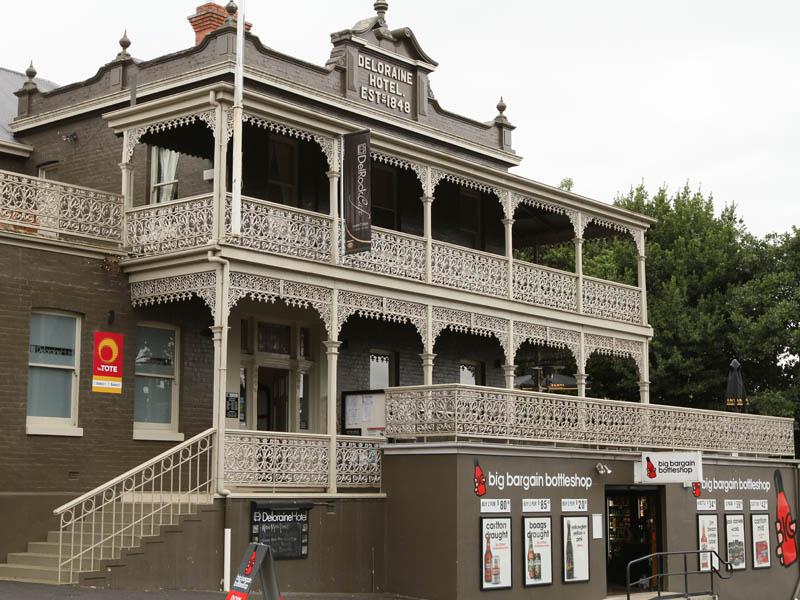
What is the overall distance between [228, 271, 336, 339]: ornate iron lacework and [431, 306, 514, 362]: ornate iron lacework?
2.86 meters

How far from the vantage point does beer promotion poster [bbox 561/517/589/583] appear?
2241cm

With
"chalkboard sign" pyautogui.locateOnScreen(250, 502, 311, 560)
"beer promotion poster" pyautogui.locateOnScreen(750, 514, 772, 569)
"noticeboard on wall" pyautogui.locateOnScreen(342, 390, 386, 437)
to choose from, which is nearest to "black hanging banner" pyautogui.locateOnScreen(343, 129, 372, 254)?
"noticeboard on wall" pyautogui.locateOnScreen(342, 390, 386, 437)

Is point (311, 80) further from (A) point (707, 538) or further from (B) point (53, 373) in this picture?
(A) point (707, 538)

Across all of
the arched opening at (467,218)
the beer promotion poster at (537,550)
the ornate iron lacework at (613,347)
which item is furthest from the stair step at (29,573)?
the ornate iron lacework at (613,347)

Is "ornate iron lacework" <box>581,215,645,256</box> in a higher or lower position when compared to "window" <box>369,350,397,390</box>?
higher

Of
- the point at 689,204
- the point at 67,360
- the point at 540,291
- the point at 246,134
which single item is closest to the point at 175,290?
the point at 67,360

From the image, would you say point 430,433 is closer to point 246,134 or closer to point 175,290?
point 175,290

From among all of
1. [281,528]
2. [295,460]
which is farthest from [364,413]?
[281,528]

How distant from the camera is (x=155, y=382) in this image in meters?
21.7

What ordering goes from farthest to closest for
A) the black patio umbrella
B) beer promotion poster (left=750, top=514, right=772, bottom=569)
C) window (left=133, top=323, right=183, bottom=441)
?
the black patio umbrella, beer promotion poster (left=750, top=514, right=772, bottom=569), window (left=133, top=323, right=183, bottom=441)

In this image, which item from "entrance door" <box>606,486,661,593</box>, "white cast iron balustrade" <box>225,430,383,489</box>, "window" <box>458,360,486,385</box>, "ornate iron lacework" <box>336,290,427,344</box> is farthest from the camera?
"window" <box>458,360,486,385</box>

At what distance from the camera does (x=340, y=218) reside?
21656 millimetres

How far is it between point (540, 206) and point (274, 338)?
22.1 feet

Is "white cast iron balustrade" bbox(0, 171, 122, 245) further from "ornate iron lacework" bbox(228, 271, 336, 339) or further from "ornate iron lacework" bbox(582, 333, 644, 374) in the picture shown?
"ornate iron lacework" bbox(582, 333, 644, 374)
